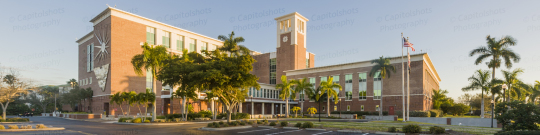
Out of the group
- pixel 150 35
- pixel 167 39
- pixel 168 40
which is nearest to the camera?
pixel 150 35

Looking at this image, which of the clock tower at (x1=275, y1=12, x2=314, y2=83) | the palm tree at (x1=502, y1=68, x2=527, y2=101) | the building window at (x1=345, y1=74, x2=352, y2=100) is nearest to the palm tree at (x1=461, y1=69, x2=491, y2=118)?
the palm tree at (x1=502, y1=68, x2=527, y2=101)

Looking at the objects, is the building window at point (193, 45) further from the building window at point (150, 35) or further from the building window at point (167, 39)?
the building window at point (150, 35)

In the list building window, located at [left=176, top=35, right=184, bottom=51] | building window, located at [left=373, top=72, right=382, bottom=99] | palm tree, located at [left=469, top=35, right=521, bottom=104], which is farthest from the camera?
building window, located at [left=176, top=35, right=184, bottom=51]

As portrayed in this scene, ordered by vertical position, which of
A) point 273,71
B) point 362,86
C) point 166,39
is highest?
point 166,39

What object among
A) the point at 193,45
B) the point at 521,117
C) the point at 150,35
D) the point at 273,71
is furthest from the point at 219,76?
the point at 193,45

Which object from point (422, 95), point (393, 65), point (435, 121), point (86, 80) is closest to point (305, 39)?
point (393, 65)

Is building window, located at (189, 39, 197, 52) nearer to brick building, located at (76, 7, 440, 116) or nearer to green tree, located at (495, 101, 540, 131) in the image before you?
brick building, located at (76, 7, 440, 116)

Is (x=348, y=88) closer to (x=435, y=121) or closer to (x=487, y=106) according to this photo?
(x=435, y=121)

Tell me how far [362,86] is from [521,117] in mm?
44532

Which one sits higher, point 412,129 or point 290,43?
point 290,43

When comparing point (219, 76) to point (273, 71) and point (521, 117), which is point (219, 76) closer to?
point (521, 117)

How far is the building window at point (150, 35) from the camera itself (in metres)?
66.6

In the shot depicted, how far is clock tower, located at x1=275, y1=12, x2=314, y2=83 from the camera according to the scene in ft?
247

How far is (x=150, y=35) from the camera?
A: 221 feet
